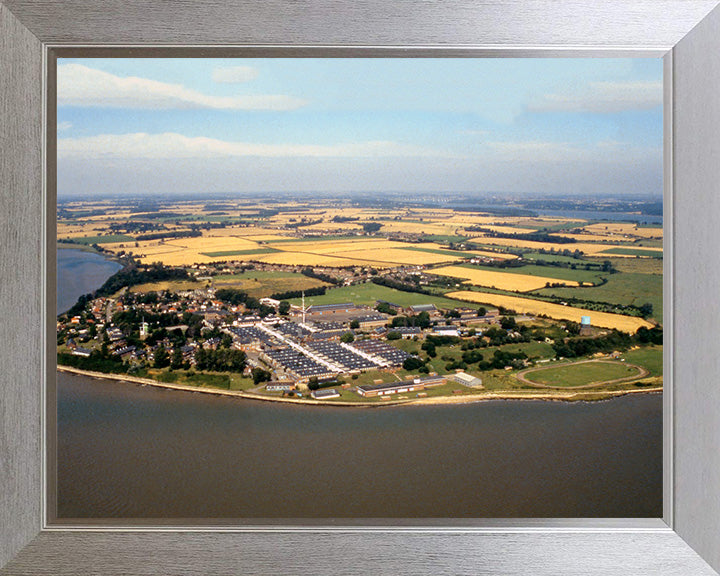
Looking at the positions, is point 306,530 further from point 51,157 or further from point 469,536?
point 51,157

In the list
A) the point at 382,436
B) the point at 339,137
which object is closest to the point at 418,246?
the point at 339,137

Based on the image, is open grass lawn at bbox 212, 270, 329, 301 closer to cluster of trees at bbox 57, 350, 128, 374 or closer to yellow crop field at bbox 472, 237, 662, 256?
cluster of trees at bbox 57, 350, 128, 374

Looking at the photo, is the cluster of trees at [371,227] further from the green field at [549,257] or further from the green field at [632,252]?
the green field at [632,252]

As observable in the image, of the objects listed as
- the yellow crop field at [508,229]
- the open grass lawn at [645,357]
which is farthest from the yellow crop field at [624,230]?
the open grass lawn at [645,357]

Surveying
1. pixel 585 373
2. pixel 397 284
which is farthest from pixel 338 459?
pixel 585 373

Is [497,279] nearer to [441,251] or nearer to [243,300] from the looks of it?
[441,251]
